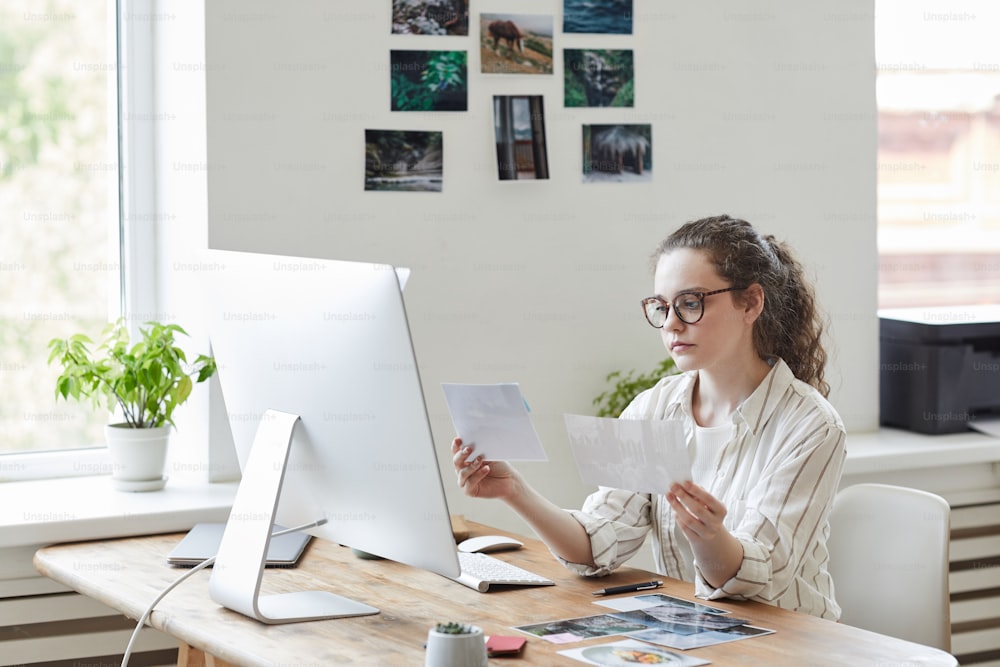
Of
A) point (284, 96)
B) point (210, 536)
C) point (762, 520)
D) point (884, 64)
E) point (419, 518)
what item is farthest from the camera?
point (884, 64)

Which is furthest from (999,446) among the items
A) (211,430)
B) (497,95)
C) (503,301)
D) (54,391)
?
(54,391)

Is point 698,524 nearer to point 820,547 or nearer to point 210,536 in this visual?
point 820,547

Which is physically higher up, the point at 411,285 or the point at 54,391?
the point at 411,285

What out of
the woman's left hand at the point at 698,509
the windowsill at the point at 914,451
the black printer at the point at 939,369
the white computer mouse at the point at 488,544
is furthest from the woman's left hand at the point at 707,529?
the black printer at the point at 939,369

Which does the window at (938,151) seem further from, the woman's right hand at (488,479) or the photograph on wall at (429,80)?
the woman's right hand at (488,479)

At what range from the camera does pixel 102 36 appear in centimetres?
264

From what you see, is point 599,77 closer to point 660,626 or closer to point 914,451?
point 914,451

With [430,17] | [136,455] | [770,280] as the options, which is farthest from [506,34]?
[136,455]

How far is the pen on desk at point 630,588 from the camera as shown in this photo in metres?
1.88

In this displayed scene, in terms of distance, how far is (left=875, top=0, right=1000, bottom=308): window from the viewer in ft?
10.9

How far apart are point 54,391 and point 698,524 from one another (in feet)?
4.96

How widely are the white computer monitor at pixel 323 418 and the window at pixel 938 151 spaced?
210cm

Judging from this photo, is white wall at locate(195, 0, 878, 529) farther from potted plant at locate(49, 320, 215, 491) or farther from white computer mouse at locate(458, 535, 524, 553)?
white computer mouse at locate(458, 535, 524, 553)

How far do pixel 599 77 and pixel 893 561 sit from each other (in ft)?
4.08
